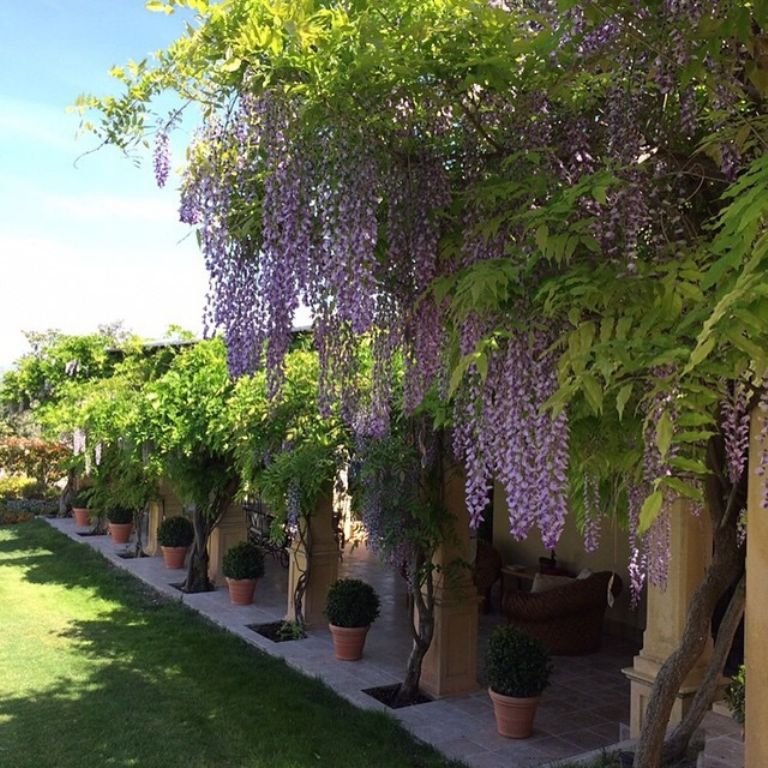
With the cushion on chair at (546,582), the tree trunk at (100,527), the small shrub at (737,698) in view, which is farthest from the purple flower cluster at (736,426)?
the tree trunk at (100,527)

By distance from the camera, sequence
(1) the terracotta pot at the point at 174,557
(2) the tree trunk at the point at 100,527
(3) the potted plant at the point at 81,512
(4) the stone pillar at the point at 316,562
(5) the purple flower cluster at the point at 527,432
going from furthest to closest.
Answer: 1. (3) the potted plant at the point at 81,512
2. (2) the tree trunk at the point at 100,527
3. (1) the terracotta pot at the point at 174,557
4. (4) the stone pillar at the point at 316,562
5. (5) the purple flower cluster at the point at 527,432

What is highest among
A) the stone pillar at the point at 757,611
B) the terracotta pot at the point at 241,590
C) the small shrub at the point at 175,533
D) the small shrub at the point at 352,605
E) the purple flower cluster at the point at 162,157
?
the purple flower cluster at the point at 162,157

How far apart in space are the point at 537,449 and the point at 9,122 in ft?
22.2

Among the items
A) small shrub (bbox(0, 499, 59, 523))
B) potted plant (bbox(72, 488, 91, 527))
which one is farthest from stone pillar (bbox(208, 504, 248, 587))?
small shrub (bbox(0, 499, 59, 523))

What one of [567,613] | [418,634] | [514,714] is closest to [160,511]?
[567,613]

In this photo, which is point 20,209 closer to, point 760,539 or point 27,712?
point 27,712

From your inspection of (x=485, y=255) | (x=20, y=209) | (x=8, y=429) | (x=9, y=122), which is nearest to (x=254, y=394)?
(x=9, y=122)

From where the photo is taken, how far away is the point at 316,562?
893 centimetres

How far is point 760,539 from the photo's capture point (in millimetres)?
2266

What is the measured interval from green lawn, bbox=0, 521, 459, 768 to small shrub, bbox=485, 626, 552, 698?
68cm

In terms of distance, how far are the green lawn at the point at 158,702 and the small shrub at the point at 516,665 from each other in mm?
679

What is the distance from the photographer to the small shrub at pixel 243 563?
9789 mm

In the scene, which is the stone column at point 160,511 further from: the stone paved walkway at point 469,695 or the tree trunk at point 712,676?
the tree trunk at point 712,676

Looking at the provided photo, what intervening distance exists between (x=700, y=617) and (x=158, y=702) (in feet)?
14.7
